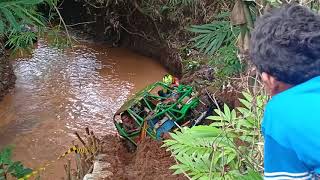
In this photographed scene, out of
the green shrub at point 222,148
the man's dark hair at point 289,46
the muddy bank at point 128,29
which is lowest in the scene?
the muddy bank at point 128,29

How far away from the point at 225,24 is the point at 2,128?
5.15 meters

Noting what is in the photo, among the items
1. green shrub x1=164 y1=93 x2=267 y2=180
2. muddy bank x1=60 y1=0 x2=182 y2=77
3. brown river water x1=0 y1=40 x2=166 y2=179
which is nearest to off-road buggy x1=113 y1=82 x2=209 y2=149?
brown river water x1=0 y1=40 x2=166 y2=179

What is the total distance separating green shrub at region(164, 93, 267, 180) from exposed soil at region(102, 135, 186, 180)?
1.92 m

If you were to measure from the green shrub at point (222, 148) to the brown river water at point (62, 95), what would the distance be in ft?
14.1

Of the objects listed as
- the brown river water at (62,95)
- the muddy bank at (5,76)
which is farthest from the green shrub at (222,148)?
the muddy bank at (5,76)

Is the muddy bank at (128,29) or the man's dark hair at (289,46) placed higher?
the man's dark hair at (289,46)

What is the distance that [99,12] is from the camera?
1186cm

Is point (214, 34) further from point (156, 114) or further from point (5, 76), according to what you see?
point (5, 76)

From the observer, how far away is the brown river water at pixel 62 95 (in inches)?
274

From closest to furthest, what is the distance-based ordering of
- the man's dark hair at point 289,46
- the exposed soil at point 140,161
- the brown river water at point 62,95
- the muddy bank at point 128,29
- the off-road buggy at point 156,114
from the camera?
1. the man's dark hair at point 289,46
2. the exposed soil at point 140,161
3. the off-road buggy at point 156,114
4. the brown river water at point 62,95
5. the muddy bank at point 128,29

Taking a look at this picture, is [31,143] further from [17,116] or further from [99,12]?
[99,12]

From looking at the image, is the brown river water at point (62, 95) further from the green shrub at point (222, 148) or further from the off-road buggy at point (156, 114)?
the green shrub at point (222, 148)

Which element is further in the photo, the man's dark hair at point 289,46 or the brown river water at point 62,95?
the brown river water at point 62,95

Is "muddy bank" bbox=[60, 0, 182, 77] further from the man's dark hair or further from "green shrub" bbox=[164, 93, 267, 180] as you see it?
the man's dark hair
